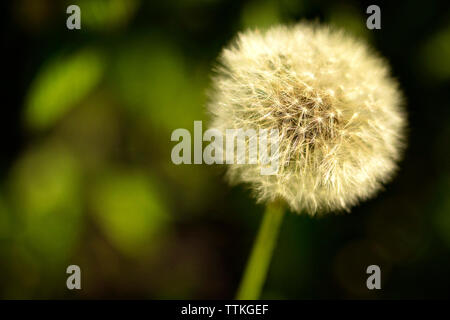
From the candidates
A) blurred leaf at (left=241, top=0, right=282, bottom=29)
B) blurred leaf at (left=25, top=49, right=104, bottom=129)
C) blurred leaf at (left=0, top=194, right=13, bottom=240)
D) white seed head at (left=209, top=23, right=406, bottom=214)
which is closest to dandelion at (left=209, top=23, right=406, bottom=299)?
white seed head at (left=209, top=23, right=406, bottom=214)

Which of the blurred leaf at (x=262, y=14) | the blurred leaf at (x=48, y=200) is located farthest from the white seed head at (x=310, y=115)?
the blurred leaf at (x=48, y=200)

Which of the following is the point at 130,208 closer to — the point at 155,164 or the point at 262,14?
the point at 155,164

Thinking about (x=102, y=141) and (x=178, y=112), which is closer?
(x=178, y=112)

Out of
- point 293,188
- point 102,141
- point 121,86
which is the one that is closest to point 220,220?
point 102,141

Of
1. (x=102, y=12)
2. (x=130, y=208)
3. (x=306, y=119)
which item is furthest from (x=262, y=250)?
(x=102, y=12)

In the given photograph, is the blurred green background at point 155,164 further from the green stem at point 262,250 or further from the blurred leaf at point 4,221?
the green stem at point 262,250

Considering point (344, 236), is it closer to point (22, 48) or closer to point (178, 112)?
point (178, 112)

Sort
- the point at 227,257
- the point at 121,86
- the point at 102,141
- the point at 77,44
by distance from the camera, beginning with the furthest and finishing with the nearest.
A: the point at 227,257, the point at 102,141, the point at 121,86, the point at 77,44
